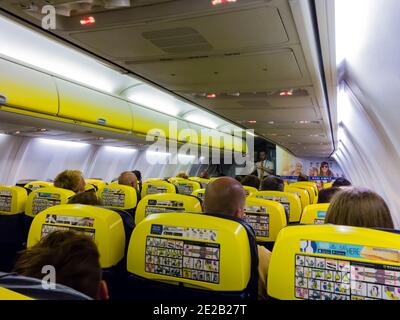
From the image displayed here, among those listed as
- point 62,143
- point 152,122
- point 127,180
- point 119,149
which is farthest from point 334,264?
point 119,149

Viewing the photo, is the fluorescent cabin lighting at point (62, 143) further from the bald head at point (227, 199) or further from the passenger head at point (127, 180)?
the bald head at point (227, 199)

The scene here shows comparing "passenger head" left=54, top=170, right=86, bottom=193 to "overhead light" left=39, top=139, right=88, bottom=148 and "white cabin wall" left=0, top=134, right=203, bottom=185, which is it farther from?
"overhead light" left=39, top=139, right=88, bottom=148

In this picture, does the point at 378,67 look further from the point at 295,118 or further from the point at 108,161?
the point at 108,161

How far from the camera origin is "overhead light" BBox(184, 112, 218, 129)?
1173 cm

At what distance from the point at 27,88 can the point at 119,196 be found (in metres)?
2.32

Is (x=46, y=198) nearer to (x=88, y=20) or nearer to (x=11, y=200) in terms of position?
(x=11, y=200)

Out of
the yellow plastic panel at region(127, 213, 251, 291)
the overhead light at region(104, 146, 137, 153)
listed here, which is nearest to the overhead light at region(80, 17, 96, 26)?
the yellow plastic panel at region(127, 213, 251, 291)

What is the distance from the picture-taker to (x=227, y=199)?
2492 millimetres

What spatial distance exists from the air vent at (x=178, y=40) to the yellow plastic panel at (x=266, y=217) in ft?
5.24

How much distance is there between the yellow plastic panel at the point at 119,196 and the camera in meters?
4.38

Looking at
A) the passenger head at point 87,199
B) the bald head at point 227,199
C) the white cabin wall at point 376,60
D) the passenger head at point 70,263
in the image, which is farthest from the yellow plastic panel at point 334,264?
the white cabin wall at point 376,60

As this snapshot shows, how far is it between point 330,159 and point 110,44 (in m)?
24.3

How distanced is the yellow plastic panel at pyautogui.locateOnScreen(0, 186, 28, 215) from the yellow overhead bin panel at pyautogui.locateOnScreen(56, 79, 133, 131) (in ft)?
6.99

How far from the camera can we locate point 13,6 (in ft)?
8.65
